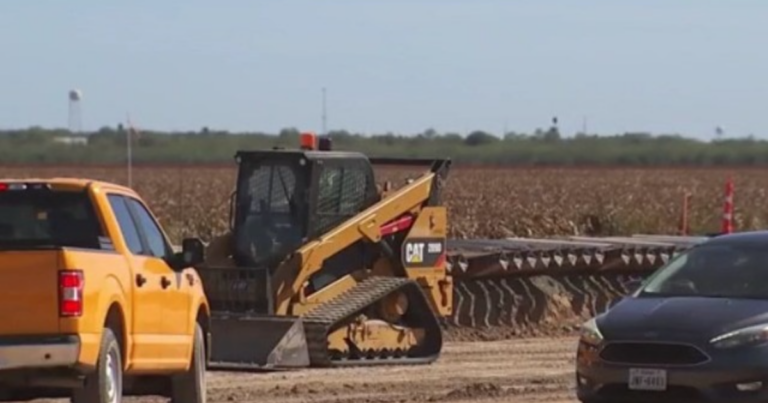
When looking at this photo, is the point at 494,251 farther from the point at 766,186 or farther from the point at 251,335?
the point at 766,186

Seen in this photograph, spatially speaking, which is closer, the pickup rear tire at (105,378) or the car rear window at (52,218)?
the pickup rear tire at (105,378)

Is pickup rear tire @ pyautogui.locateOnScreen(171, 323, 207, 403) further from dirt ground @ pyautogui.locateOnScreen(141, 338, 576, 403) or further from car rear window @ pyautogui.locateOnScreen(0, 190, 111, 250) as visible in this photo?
car rear window @ pyautogui.locateOnScreen(0, 190, 111, 250)

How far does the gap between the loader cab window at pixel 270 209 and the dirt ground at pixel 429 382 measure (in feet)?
5.19

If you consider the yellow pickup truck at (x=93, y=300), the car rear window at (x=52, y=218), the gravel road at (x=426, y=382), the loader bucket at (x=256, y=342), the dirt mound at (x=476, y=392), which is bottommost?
the gravel road at (x=426, y=382)

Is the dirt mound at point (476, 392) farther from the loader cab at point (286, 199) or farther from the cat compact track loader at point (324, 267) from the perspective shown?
the loader cab at point (286, 199)

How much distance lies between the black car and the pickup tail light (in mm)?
4263

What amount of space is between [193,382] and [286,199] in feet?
18.2

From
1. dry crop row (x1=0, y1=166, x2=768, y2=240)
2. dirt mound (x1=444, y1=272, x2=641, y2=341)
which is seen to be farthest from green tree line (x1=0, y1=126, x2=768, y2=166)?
dirt mound (x1=444, y1=272, x2=641, y2=341)

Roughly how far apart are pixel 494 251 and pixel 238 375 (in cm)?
690

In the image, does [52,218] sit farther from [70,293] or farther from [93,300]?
[70,293]

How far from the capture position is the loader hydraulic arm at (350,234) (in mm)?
20734

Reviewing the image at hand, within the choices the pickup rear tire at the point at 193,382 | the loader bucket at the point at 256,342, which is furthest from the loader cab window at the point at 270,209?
Result: the pickup rear tire at the point at 193,382

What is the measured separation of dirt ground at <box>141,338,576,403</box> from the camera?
17.8 meters

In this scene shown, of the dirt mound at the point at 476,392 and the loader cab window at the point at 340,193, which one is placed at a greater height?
the loader cab window at the point at 340,193
